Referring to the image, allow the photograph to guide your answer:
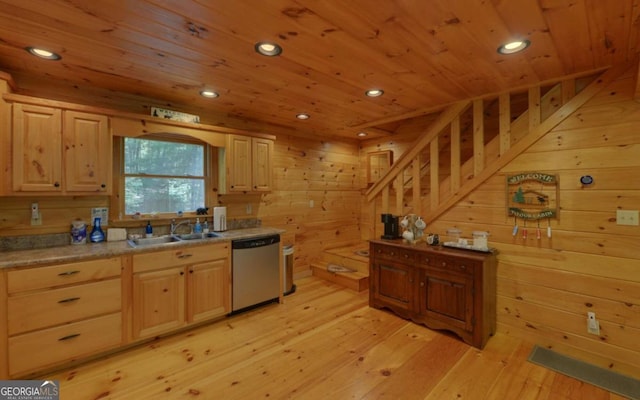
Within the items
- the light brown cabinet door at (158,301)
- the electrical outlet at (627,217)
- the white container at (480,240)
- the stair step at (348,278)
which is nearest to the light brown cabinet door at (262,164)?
the light brown cabinet door at (158,301)

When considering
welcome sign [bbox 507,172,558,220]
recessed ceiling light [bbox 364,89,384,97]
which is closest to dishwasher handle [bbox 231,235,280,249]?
recessed ceiling light [bbox 364,89,384,97]

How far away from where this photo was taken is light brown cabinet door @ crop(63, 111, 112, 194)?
2508 millimetres

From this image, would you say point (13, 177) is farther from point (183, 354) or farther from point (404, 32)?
point (404, 32)

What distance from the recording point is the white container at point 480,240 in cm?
282

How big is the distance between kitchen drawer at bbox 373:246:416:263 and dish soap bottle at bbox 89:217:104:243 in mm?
2884

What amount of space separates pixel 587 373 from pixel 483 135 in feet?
7.42

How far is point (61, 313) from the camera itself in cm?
225

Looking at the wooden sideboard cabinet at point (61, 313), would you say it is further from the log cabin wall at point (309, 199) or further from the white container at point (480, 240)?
the white container at point (480, 240)

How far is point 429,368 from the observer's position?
2336 mm

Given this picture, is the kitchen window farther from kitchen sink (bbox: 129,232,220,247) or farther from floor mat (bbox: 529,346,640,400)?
floor mat (bbox: 529,346,640,400)

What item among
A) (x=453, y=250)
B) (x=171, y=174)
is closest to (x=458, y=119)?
(x=453, y=250)

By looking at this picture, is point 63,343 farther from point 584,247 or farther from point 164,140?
point 584,247

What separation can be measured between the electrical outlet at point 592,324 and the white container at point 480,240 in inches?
34.8

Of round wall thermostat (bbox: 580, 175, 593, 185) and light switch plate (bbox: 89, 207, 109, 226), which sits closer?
round wall thermostat (bbox: 580, 175, 593, 185)
